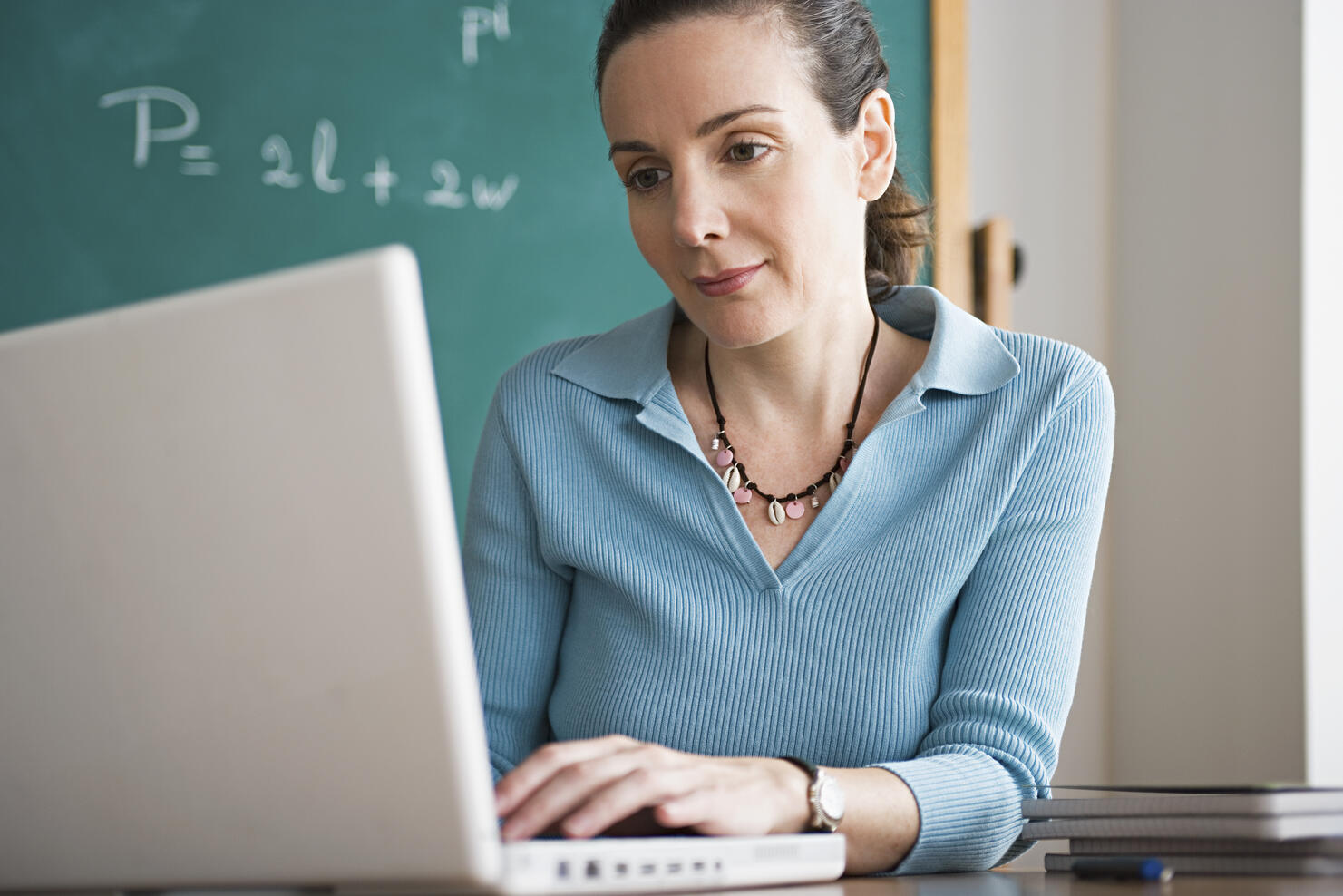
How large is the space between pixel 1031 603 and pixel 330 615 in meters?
0.73

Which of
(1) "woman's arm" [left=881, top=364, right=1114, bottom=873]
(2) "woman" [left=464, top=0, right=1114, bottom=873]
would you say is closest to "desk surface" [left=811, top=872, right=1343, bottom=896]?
(1) "woman's arm" [left=881, top=364, right=1114, bottom=873]

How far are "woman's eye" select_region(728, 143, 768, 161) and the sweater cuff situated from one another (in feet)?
1.86

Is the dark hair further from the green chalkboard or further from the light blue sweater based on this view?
the green chalkboard

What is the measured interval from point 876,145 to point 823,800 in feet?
2.44

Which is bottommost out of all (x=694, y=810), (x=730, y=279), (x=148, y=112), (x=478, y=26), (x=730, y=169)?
(x=694, y=810)

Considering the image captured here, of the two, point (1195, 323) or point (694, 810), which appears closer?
point (694, 810)

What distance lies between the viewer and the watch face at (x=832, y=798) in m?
0.83

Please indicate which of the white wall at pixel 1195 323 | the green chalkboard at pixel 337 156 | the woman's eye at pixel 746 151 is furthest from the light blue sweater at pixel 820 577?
the white wall at pixel 1195 323

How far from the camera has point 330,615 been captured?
0.56 metres

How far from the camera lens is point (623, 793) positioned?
2.41ft

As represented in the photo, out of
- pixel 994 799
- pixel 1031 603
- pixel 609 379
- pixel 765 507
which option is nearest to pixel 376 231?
pixel 609 379

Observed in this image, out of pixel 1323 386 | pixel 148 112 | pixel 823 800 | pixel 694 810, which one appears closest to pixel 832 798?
pixel 823 800

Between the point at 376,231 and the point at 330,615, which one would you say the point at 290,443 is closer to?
the point at 330,615

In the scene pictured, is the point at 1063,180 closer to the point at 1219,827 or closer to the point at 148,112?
the point at 148,112
